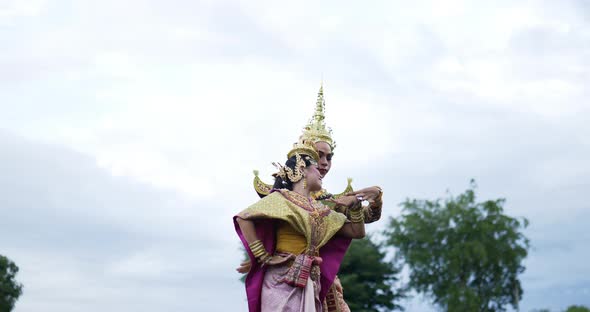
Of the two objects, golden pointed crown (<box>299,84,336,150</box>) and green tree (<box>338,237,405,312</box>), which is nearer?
golden pointed crown (<box>299,84,336,150</box>)

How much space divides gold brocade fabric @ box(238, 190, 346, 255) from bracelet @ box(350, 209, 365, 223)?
134mm

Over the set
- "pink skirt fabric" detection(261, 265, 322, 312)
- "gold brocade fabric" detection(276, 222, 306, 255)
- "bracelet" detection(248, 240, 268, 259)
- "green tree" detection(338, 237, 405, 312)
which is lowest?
"pink skirt fabric" detection(261, 265, 322, 312)

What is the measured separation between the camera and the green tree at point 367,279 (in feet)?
96.1

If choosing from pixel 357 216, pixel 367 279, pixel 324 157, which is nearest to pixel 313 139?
pixel 324 157

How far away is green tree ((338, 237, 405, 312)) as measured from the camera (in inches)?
1153

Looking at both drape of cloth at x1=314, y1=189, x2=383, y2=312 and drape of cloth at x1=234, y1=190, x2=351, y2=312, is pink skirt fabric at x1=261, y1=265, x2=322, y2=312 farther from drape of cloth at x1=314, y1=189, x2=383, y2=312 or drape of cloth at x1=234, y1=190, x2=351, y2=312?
drape of cloth at x1=314, y1=189, x2=383, y2=312

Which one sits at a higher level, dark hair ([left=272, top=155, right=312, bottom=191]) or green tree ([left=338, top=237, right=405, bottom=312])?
green tree ([left=338, top=237, right=405, bottom=312])

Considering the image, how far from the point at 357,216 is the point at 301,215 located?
0.71 metres

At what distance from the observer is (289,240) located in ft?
26.7

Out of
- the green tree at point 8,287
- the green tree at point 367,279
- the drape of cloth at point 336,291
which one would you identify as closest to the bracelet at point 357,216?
the drape of cloth at point 336,291

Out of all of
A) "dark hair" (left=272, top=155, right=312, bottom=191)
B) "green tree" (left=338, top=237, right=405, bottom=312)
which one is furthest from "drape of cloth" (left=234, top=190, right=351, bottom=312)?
"green tree" (left=338, top=237, right=405, bottom=312)

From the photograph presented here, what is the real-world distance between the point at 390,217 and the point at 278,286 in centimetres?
3255

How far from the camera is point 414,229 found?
38.6 meters

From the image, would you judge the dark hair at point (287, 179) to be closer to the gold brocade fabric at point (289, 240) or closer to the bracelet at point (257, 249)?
the gold brocade fabric at point (289, 240)
